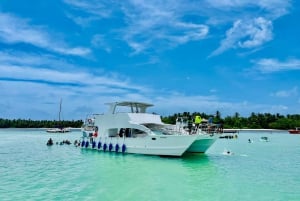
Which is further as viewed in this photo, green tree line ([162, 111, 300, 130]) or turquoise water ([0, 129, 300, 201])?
green tree line ([162, 111, 300, 130])

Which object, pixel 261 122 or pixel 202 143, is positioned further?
pixel 261 122

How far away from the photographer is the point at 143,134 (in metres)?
33.4

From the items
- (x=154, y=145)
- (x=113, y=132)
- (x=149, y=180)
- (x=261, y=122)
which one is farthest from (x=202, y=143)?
(x=261, y=122)

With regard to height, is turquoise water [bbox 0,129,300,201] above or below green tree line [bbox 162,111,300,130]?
below

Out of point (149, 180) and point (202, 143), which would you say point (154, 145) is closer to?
point (202, 143)

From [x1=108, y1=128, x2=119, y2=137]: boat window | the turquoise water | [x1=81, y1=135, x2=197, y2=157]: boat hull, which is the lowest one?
the turquoise water

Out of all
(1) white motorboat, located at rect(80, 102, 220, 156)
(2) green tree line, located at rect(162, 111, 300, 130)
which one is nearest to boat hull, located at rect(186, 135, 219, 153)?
(1) white motorboat, located at rect(80, 102, 220, 156)

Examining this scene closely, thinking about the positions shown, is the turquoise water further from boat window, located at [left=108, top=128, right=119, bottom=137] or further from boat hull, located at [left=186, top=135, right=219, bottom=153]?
boat window, located at [left=108, top=128, right=119, bottom=137]

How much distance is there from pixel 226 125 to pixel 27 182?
138 meters

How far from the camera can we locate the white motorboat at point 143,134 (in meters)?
29.5

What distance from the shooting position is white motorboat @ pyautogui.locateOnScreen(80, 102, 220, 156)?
29.5 m

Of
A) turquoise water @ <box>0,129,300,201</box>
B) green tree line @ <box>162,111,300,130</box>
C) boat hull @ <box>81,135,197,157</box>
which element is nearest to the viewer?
turquoise water @ <box>0,129,300,201</box>

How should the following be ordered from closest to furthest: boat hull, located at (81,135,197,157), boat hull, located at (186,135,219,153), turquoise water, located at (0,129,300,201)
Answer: turquoise water, located at (0,129,300,201) → boat hull, located at (81,135,197,157) → boat hull, located at (186,135,219,153)

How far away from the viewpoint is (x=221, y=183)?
62.7 ft
